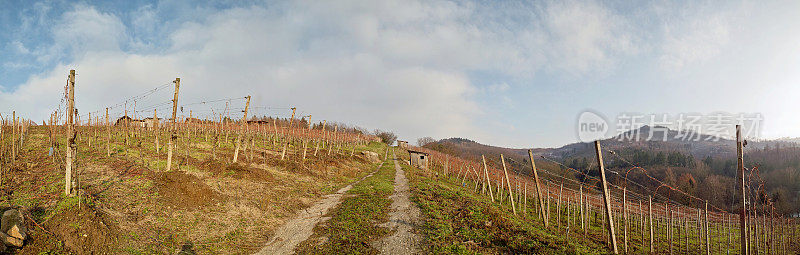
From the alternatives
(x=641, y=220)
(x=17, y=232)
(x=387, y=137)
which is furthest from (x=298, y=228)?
(x=387, y=137)

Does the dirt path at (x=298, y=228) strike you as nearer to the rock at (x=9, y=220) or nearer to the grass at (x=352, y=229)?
the grass at (x=352, y=229)

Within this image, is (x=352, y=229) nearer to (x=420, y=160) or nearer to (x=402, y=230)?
(x=402, y=230)

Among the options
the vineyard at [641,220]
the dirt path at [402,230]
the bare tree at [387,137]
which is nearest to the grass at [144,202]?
the dirt path at [402,230]

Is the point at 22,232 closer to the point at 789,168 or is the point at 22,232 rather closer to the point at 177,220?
the point at 177,220

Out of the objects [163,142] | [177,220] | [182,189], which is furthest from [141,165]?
[163,142]

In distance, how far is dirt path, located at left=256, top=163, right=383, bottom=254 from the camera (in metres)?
10.7

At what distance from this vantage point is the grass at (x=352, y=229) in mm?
10227

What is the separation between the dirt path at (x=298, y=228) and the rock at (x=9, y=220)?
5895 millimetres

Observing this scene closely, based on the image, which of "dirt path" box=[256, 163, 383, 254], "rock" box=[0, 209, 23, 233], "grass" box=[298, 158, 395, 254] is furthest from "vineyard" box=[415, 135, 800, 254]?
"rock" box=[0, 209, 23, 233]

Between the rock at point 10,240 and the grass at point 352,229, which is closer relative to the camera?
the rock at point 10,240

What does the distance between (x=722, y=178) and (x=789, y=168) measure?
825 inches

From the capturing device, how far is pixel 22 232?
309 inches

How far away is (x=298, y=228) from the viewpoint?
12789mm

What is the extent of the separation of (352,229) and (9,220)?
361 inches
